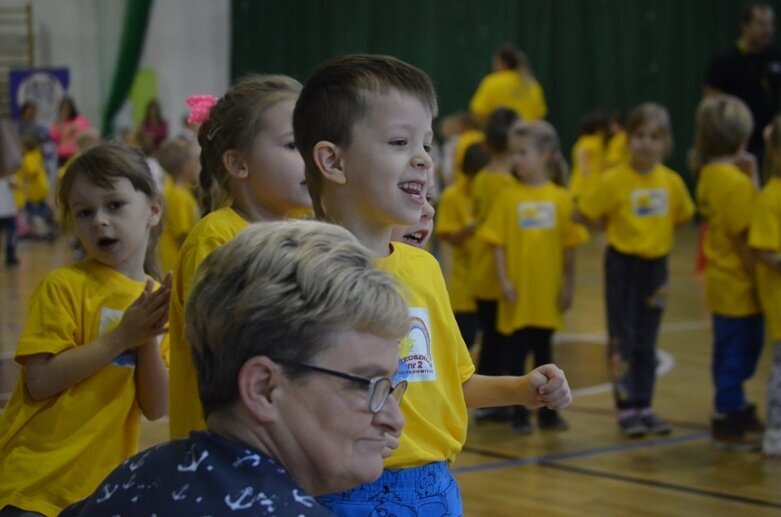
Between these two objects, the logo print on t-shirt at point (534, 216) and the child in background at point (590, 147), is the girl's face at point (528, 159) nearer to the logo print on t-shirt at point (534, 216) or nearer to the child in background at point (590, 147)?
the logo print on t-shirt at point (534, 216)

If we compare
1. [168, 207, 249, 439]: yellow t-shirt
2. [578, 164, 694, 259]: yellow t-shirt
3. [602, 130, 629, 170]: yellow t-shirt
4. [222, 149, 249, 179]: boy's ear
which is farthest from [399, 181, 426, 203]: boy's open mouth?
[602, 130, 629, 170]: yellow t-shirt

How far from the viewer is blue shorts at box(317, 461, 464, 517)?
7.18ft

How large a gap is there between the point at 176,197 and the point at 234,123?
15.6 feet

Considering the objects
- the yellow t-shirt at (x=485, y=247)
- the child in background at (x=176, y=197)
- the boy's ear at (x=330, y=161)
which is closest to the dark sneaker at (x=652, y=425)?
the yellow t-shirt at (x=485, y=247)

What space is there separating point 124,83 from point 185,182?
42.4 feet

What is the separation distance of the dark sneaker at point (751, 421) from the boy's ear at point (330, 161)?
11.9 feet

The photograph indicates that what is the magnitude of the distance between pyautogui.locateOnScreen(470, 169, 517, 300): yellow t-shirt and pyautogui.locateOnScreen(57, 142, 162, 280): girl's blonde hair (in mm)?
3262

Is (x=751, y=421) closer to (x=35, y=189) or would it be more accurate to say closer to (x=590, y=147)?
(x=590, y=147)

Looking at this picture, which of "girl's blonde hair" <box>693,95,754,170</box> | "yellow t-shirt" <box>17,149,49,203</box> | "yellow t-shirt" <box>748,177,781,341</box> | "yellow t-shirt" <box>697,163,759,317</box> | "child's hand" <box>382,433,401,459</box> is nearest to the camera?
"child's hand" <box>382,433,401,459</box>

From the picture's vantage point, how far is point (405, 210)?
2.31 meters

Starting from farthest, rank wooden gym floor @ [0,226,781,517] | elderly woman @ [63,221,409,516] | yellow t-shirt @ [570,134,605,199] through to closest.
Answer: yellow t-shirt @ [570,134,605,199]
wooden gym floor @ [0,226,781,517]
elderly woman @ [63,221,409,516]

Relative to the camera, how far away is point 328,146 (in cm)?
233

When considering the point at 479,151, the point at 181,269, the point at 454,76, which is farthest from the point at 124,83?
the point at 181,269

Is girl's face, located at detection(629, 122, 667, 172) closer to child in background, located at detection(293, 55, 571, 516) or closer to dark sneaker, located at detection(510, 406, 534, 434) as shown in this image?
dark sneaker, located at detection(510, 406, 534, 434)
